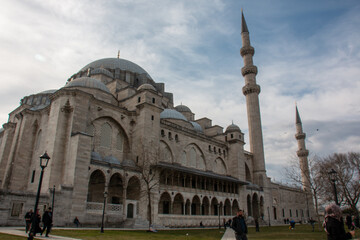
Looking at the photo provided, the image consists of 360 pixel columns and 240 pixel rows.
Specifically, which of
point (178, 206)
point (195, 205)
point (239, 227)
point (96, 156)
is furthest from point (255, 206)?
point (239, 227)

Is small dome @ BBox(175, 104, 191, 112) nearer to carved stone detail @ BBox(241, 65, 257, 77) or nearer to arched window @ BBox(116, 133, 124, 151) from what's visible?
carved stone detail @ BBox(241, 65, 257, 77)

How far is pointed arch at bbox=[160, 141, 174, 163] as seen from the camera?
3094 cm

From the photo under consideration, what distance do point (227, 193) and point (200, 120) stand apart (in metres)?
15.4

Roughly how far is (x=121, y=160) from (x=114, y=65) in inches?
756

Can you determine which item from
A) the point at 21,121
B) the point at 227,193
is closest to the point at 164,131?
the point at 227,193

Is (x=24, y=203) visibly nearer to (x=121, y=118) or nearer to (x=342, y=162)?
(x=121, y=118)

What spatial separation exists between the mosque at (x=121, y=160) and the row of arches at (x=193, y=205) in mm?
111

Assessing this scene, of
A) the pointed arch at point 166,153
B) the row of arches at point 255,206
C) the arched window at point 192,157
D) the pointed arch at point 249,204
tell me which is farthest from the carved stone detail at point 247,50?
the pointed arch at point 166,153

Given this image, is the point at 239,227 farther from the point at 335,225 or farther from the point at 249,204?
A: the point at 249,204

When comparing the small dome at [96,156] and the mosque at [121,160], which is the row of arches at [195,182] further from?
the small dome at [96,156]

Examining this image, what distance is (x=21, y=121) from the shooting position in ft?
93.7

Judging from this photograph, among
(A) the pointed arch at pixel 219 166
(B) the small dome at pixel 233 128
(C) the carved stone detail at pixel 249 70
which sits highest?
(C) the carved stone detail at pixel 249 70

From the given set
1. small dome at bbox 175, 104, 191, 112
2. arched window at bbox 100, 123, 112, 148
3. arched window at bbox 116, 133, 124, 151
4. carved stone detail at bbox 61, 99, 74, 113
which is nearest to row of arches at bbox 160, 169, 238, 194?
arched window at bbox 116, 133, 124, 151

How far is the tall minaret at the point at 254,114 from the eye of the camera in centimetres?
4338
